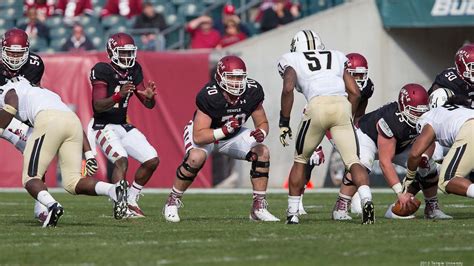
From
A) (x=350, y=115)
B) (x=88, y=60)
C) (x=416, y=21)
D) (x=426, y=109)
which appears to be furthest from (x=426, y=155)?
(x=88, y=60)

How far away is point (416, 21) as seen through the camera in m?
16.5

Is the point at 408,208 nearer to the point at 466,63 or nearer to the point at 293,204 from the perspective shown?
the point at 293,204

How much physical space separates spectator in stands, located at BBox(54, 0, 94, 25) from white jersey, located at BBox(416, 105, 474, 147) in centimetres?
1144

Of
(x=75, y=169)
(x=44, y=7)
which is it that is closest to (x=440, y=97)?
(x=75, y=169)

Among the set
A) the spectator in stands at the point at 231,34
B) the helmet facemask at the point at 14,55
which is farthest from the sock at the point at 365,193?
the spectator in stands at the point at 231,34

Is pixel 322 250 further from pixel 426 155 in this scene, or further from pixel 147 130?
pixel 147 130

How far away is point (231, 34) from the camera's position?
1805 cm

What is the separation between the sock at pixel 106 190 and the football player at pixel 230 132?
0.98 meters

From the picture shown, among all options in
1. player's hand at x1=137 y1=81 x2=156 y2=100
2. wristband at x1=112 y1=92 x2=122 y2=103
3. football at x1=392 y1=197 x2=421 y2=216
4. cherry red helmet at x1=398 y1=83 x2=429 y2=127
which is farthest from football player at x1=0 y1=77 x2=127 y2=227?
cherry red helmet at x1=398 y1=83 x2=429 y2=127

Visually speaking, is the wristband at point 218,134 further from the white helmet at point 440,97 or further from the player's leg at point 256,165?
the white helmet at point 440,97

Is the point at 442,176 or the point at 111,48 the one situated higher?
the point at 111,48

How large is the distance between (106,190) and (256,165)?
139cm

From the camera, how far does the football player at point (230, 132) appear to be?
9.52 metres

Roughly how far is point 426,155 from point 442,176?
659 mm
